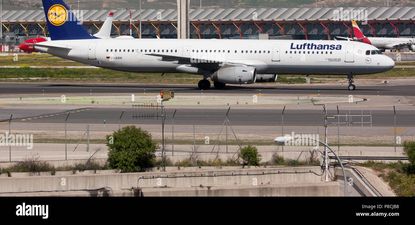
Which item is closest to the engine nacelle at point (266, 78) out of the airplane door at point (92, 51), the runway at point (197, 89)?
the runway at point (197, 89)

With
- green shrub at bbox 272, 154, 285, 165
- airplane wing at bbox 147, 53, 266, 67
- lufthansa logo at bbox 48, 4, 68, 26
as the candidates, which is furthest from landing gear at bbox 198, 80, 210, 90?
green shrub at bbox 272, 154, 285, 165

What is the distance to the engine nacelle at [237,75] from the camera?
82312mm

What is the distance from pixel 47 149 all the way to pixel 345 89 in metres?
40.1

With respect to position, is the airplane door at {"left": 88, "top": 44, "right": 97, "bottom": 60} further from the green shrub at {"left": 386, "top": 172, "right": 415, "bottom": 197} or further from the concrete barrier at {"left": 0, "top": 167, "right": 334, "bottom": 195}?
the green shrub at {"left": 386, "top": 172, "right": 415, "bottom": 197}

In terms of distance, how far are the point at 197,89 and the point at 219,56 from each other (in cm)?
326

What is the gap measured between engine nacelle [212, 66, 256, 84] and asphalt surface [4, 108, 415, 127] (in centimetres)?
1556

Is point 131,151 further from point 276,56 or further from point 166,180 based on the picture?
point 276,56

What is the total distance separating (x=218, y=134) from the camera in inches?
2128

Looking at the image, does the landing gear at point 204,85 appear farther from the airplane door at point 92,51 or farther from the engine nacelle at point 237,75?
the airplane door at point 92,51

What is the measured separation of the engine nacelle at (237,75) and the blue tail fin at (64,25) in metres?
13.0

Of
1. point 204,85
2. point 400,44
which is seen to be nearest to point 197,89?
point 204,85

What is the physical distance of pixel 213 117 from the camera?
6222cm

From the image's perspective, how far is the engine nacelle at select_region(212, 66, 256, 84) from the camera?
82.3 meters
